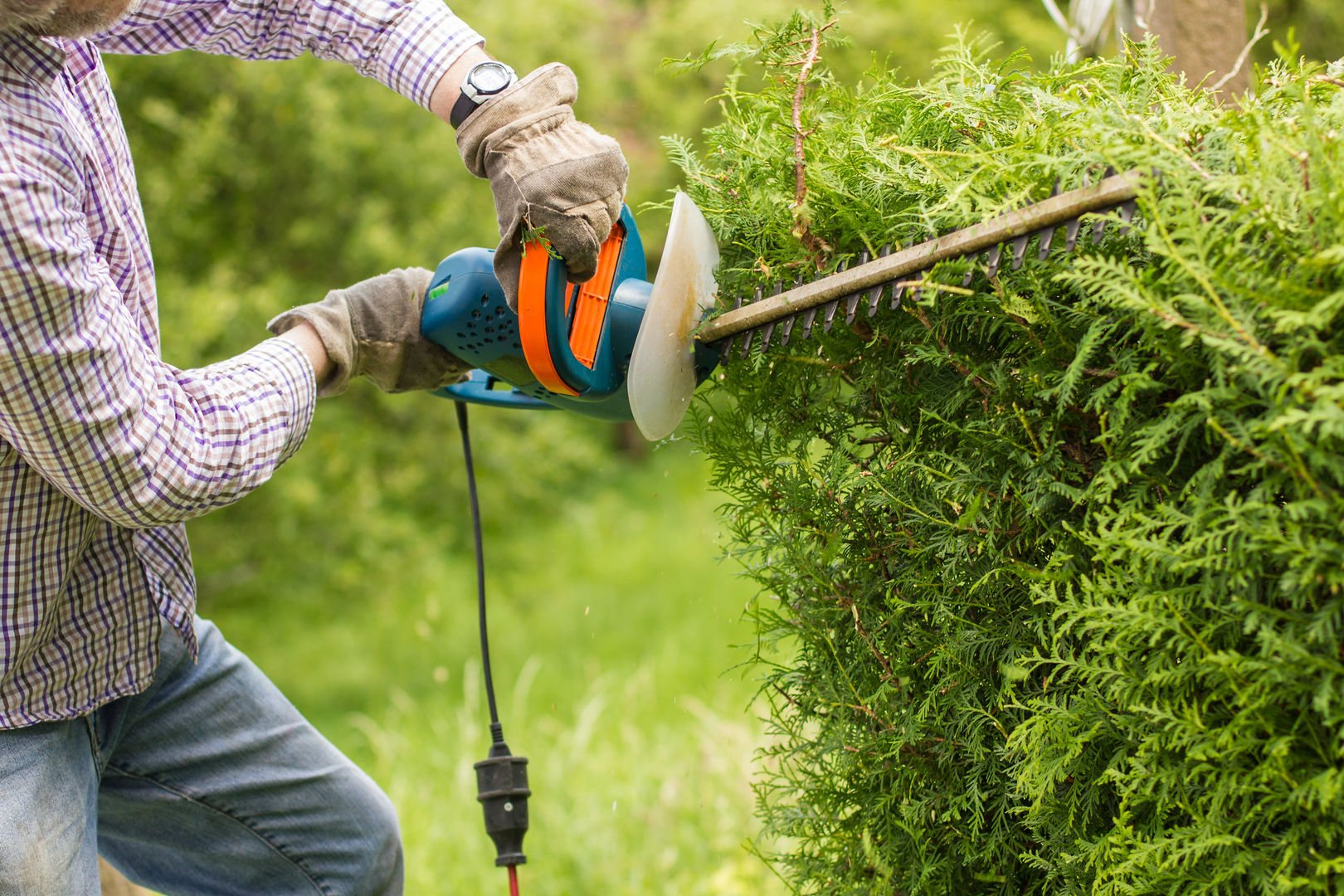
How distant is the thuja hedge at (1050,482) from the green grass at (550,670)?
0.26 metres

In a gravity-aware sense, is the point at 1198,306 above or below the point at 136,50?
below

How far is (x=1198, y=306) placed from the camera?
3.16 ft

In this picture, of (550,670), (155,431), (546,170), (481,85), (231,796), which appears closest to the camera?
(155,431)

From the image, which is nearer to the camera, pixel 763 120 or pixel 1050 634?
pixel 1050 634

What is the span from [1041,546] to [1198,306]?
0.37m

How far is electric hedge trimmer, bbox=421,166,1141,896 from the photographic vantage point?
118 centimetres

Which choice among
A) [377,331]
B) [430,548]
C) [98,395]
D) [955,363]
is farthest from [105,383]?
[430,548]

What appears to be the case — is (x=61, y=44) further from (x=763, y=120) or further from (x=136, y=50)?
(x=763, y=120)

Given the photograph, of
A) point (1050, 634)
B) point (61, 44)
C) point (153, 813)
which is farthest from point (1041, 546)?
point (153, 813)

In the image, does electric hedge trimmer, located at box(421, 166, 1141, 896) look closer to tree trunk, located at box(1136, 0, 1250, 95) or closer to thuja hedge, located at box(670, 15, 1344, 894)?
thuja hedge, located at box(670, 15, 1344, 894)

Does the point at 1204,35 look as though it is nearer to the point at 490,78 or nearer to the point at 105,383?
the point at 490,78

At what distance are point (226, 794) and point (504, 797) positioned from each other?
0.48 meters

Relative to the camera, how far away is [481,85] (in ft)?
5.18

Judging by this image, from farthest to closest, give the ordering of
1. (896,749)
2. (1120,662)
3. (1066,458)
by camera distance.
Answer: (896,749), (1066,458), (1120,662)
